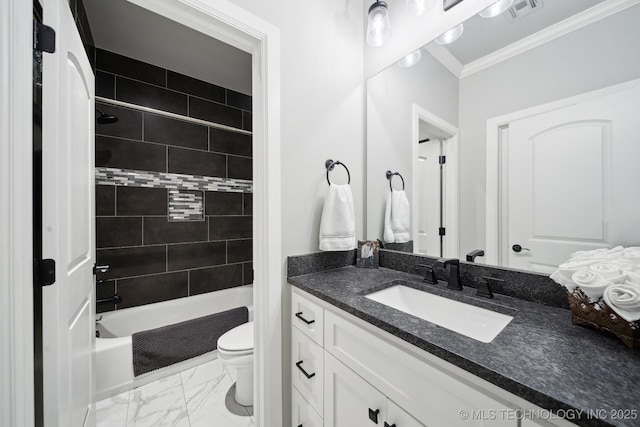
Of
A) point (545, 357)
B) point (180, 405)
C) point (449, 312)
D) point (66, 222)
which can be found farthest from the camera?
point (180, 405)

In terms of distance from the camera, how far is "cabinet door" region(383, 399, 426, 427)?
2.11 ft

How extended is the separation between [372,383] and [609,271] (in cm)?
70

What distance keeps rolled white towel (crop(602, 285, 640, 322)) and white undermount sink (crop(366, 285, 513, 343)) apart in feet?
0.85

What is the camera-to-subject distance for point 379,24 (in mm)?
1242

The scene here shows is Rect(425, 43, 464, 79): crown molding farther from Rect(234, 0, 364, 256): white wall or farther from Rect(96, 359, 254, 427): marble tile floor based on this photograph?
Rect(96, 359, 254, 427): marble tile floor

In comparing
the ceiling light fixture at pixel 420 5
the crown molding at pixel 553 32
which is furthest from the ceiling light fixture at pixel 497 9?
A: the ceiling light fixture at pixel 420 5

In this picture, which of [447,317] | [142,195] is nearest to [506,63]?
[447,317]

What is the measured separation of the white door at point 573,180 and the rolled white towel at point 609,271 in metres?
0.20

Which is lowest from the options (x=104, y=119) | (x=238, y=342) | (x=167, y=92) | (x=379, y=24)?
(x=238, y=342)

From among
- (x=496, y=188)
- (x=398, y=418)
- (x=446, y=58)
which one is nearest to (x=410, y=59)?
(x=446, y=58)

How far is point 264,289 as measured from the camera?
1.11 m

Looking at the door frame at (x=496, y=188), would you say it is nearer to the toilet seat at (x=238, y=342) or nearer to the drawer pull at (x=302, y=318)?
the drawer pull at (x=302, y=318)
